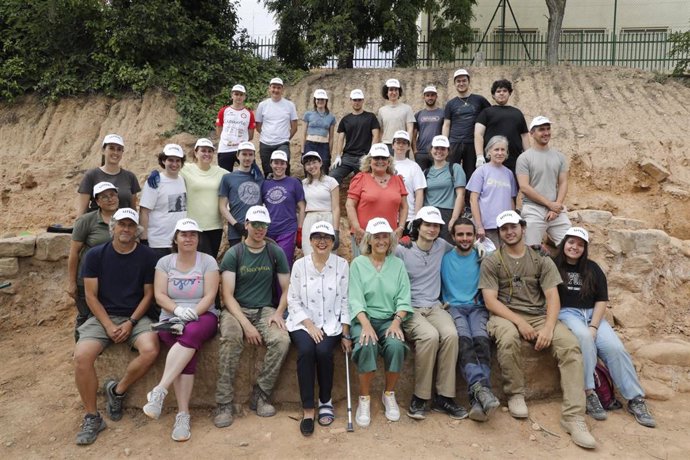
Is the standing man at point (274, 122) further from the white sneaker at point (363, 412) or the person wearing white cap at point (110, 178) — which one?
the white sneaker at point (363, 412)

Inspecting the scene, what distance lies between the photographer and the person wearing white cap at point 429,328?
14.9 ft

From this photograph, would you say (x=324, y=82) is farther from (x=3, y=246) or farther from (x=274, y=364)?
(x=274, y=364)

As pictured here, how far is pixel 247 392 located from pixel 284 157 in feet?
7.95

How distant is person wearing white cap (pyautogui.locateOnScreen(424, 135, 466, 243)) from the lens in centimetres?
579

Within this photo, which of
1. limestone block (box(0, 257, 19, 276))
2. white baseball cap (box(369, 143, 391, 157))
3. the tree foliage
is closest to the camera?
white baseball cap (box(369, 143, 391, 157))

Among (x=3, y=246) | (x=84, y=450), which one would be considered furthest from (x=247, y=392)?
(x=3, y=246)

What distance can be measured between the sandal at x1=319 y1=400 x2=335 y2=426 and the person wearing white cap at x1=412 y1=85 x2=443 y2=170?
331 centimetres

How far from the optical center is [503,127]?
6180mm

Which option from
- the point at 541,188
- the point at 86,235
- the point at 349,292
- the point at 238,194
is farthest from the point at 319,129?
the point at 86,235

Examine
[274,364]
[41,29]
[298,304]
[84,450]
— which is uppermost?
[41,29]

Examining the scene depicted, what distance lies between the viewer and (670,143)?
10133 millimetres

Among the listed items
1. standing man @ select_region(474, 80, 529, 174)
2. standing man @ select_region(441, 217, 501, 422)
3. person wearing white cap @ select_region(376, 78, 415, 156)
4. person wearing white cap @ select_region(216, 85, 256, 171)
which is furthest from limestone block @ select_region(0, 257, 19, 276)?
standing man @ select_region(474, 80, 529, 174)

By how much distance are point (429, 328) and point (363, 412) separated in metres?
0.91

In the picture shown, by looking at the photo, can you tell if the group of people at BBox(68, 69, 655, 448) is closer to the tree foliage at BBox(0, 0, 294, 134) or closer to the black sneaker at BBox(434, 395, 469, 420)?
the black sneaker at BBox(434, 395, 469, 420)
